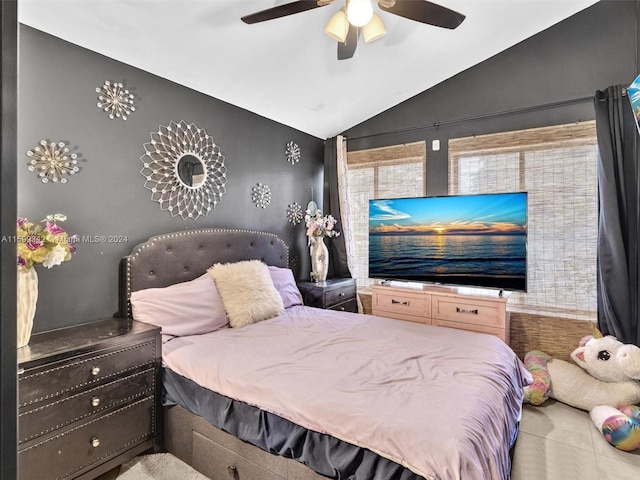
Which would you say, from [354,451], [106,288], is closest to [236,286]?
[106,288]

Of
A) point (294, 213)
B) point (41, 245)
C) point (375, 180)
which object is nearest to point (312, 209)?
point (294, 213)

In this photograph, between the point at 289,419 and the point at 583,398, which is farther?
the point at 583,398

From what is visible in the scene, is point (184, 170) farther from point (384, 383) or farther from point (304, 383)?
point (384, 383)

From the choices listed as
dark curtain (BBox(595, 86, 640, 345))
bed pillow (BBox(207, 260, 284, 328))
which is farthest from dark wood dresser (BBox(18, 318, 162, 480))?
dark curtain (BBox(595, 86, 640, 345))

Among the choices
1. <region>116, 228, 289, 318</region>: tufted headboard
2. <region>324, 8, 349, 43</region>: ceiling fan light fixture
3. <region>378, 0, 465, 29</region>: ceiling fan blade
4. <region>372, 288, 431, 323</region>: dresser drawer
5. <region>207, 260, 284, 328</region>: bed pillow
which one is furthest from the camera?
<region>372, 288, 431, 323</region>: dresser drawer

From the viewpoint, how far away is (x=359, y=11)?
1.75m

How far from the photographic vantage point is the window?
3760mm

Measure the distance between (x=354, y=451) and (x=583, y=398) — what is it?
2.22m

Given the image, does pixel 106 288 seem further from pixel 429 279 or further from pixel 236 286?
pixel 429 279

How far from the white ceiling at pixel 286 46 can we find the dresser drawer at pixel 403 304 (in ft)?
6.77

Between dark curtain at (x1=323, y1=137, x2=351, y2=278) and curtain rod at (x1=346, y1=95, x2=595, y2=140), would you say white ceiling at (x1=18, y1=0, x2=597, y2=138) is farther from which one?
dark curtain at (x1=323, y1=137, x2=351, y2=278)

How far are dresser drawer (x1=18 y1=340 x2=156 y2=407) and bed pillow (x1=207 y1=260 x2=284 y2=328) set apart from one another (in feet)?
2.05

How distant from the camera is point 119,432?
6.13ft

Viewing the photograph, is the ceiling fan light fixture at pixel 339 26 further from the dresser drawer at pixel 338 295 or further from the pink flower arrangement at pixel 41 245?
the dresser drawer at pixel 338 295
